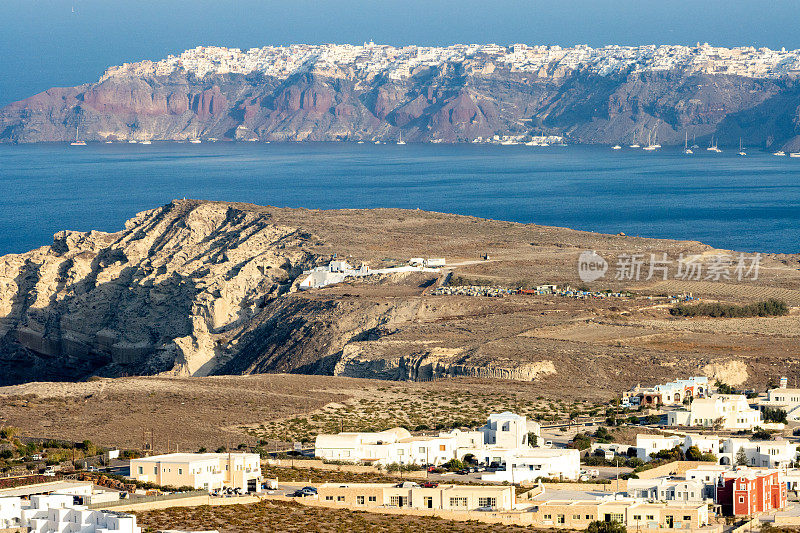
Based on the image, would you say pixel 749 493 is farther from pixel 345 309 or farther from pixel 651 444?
pixel 345 309

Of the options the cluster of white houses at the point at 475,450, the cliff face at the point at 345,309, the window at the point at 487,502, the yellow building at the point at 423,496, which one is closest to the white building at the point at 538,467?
the cluster of white houses at the point at 475,450

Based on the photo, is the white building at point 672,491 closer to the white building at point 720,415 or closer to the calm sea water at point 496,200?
the white building at point 720,415

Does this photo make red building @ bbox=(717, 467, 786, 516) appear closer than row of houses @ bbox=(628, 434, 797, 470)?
Yes

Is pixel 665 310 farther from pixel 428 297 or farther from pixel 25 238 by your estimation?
pixel 25 238

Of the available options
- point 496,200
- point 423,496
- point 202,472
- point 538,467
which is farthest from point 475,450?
point 496,200

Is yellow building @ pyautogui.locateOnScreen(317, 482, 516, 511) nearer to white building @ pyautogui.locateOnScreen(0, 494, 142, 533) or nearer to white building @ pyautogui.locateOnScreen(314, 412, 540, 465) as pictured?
white building @ pyautogui.locateOnScreen(314, 412, 540, 465)

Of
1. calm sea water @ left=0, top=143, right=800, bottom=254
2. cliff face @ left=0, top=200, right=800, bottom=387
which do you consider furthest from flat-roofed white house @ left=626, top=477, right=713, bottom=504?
calm sea water @ left=0, top=143, right=800, bottom=254
